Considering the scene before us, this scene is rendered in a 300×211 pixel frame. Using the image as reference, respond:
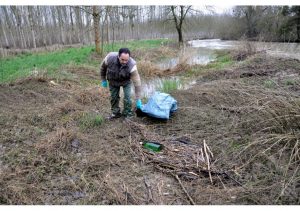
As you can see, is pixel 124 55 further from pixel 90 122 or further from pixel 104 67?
pixel 90 122

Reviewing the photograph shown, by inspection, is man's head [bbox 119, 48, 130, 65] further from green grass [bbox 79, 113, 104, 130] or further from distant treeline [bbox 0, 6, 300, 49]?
distant treeline [bbox 0, 6, 300, 49]

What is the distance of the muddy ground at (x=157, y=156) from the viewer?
2.64m

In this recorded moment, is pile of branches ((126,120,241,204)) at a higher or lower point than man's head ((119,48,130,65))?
lower

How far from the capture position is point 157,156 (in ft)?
11.1

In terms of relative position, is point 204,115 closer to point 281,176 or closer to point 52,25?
point 281,176

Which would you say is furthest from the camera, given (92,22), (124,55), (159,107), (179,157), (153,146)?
(92,22)

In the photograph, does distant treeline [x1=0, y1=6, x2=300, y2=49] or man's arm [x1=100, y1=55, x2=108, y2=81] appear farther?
distant treeline [x1=0, y1=6, x2=300, y2=49]

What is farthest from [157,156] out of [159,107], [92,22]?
[92,22]

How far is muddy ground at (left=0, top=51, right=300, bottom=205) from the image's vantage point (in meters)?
2.64

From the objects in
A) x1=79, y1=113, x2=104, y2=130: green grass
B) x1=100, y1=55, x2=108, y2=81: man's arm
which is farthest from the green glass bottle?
x1=100, y1=55, x2=108, y2=81: man's arm

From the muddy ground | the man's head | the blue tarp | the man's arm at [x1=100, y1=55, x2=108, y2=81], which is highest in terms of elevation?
the man's head

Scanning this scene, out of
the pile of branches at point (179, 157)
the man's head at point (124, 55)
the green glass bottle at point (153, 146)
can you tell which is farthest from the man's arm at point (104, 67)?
the green glass bottle at point (153, 146)

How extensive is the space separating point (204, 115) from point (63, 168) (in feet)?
8.91

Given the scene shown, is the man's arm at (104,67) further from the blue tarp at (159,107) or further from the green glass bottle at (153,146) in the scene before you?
the green glass bottle at (153,146)
